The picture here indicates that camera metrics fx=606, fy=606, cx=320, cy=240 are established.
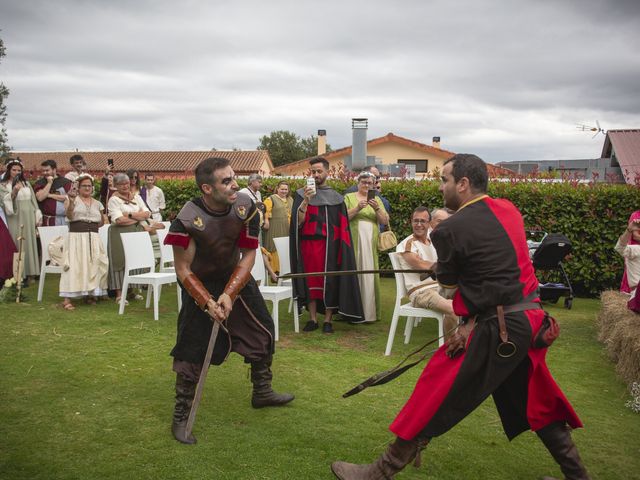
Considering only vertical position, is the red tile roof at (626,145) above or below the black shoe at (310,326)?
above

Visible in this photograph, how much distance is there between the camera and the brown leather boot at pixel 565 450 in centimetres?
326

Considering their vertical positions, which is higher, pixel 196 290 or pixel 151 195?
pixel 151 195

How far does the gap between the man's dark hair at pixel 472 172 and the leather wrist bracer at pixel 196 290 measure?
1.84 meters

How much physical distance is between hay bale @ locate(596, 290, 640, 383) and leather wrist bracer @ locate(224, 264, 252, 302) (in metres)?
3.61

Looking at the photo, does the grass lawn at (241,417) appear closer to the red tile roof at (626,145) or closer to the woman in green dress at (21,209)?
the woman in green dress at (21,209)

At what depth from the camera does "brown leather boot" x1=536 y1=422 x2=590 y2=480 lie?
3258 millimetres

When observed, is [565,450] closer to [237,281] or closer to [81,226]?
[237,281]

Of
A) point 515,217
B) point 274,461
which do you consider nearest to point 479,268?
point 515,217

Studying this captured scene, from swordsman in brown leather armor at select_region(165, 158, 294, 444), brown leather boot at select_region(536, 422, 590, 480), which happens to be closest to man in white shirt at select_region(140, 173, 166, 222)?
swordsman in brown leather armor at select_region(165, 158, 294, 444)

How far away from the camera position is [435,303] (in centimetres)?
609

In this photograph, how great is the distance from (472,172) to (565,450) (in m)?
1.58

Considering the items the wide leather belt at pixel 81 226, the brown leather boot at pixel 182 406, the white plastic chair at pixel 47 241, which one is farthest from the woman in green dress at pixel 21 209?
the brown leather boot at pixel 182 406

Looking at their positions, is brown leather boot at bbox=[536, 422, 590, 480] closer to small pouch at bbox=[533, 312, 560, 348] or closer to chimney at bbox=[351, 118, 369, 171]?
small pouch at bbox=[533, 312, 560, 348]

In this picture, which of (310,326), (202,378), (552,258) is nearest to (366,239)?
(310,326)
